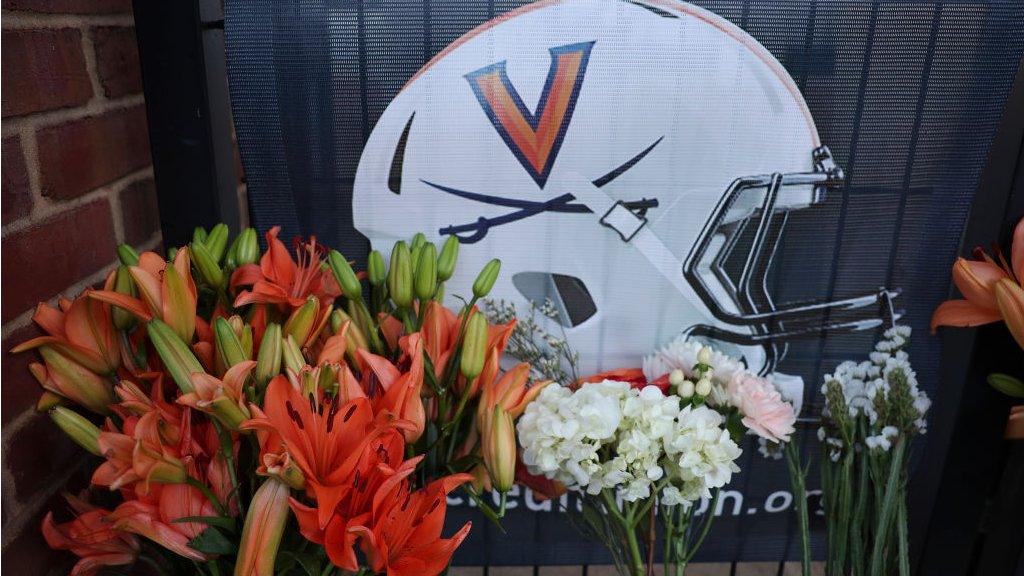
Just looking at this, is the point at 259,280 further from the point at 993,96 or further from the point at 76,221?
the point at 993,96

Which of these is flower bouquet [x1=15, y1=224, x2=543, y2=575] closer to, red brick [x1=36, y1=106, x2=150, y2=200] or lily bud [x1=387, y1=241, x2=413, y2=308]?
lily bud [x1=387, y1=241, x2=413, y2=308]

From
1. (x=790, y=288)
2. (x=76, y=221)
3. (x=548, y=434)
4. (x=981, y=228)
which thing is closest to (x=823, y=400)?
(x=790, y=288)

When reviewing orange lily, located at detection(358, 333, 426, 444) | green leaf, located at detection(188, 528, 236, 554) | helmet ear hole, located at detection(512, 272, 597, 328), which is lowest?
green leaf, located at detection(188, 528, 236, 554)

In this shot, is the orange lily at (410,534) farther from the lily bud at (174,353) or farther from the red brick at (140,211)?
the red brick at (140,211)

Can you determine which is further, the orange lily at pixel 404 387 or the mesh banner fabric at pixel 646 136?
the mesh banner fabric at pixel 646 136

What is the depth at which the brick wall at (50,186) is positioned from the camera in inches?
28.9

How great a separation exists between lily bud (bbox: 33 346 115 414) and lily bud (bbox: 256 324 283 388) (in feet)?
0.60

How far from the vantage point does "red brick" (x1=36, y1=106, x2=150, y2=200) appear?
788 millimetres

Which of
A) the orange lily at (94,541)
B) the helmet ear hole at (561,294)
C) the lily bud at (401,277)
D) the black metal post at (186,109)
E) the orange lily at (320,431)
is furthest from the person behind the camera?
the helmet ear hole at (561,294)

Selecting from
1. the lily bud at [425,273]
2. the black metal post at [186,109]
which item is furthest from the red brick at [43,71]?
the lily bud at [425,273]

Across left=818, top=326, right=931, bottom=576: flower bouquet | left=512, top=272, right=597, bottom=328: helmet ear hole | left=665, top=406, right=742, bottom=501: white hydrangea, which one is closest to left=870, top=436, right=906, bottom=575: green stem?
left=818, top=326, right=931, bottom=576: flower bouquet

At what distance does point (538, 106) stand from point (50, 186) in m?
0.58

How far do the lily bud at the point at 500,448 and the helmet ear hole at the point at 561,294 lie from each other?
332 millimetres

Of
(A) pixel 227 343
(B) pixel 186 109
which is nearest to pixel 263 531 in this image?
(A) pixel 227 343
